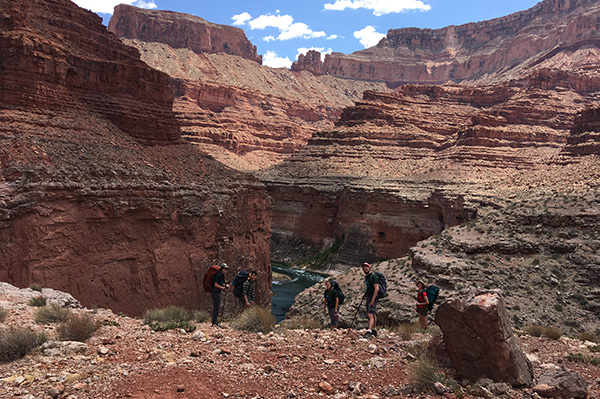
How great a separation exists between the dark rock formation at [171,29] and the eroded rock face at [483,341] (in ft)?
392

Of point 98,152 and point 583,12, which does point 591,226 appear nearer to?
point 98,152

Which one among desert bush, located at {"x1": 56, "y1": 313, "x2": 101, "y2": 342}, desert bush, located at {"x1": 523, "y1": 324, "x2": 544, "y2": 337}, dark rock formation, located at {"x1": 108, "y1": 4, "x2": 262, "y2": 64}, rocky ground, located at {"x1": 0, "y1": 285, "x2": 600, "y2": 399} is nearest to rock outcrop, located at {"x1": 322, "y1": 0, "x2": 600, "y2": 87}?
dark rock formation, located at {"x1": 108, "y1": 4, "x2": 262, "y2": 64}

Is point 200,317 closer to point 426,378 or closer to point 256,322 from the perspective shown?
point 256,322

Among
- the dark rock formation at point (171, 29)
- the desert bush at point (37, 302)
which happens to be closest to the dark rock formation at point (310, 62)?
the dark rock formation at point (171, 29)

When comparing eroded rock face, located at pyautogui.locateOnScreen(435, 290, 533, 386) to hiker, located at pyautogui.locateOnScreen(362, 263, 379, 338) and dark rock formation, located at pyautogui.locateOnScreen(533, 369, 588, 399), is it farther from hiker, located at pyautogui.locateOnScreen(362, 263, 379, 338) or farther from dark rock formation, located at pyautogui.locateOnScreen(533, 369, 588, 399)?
hiker, located at pyautogui.locateOnScreen(362, 263, 379, 338)

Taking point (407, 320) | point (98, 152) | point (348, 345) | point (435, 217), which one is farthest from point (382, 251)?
point (348, 345)

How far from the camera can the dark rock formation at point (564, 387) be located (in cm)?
625

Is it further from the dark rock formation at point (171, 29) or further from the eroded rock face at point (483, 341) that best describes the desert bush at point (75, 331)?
the dark rock formation at point (171, 29)

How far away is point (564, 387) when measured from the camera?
630cm

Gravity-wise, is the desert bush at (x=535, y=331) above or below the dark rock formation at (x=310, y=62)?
below

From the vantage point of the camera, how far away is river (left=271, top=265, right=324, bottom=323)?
32.1m

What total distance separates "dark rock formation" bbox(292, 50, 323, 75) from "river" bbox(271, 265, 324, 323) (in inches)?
4631

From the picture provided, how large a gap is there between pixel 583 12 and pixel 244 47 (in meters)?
87.7

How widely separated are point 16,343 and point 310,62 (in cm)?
15655
